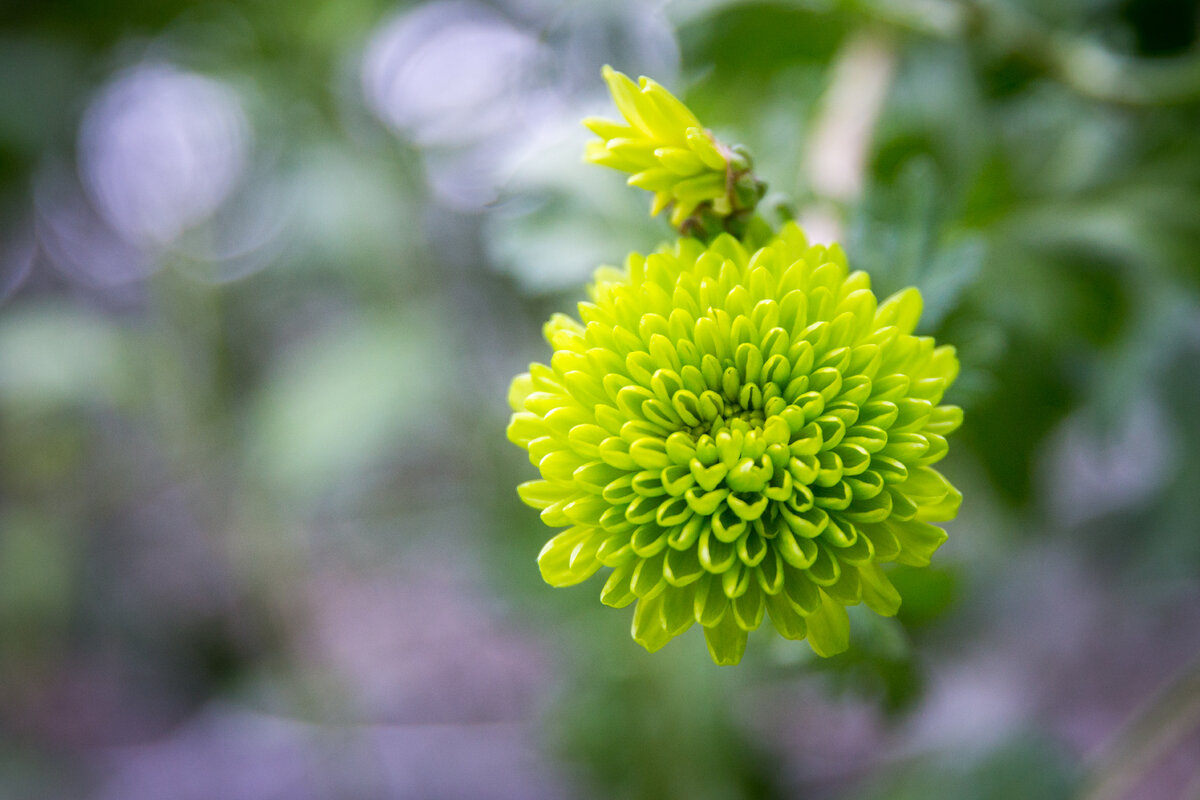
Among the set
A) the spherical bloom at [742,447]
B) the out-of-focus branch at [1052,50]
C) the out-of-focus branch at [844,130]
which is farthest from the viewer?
the out-of-focus branch at [1052,50]

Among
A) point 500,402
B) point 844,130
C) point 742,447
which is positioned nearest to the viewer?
point 742,447

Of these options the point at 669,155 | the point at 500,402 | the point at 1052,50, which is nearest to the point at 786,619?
the point at 669,155

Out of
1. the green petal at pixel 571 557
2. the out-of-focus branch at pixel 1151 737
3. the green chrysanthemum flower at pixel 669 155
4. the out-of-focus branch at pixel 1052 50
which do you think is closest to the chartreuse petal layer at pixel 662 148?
the green chrysanthemum flower at pixel 669 155

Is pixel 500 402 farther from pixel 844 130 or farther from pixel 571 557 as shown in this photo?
pixel 571 557

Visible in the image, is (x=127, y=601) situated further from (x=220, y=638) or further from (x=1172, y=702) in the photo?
(x=1172, y=702)

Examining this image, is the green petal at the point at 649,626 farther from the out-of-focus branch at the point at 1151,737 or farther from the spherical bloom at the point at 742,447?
the out-of-focus branch at the point at 1151,737

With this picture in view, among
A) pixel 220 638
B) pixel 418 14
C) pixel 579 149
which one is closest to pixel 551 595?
pixel 579 149

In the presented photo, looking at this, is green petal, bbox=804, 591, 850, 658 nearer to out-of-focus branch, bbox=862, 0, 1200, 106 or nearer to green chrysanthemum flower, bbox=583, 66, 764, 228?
green chrysanthemum flower, bbox=583, 66, 764, 228

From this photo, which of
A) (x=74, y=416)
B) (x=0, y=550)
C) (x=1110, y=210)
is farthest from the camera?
(x=74, y=416)
